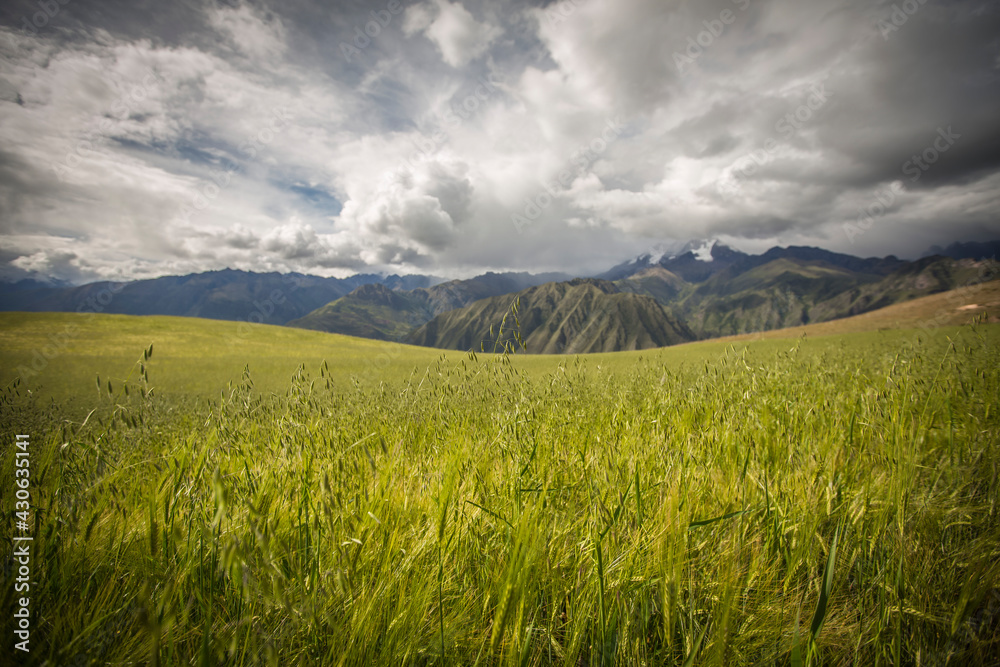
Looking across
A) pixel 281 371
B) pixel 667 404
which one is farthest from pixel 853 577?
pixel 281 371

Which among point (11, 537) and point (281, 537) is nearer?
point (11, 537)

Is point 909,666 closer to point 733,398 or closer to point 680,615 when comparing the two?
point 680,615

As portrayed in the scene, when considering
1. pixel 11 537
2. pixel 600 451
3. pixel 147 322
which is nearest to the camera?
pixel 11 537

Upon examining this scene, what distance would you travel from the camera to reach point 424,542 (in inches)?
76.8

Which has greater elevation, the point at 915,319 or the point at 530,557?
the point at 530,557

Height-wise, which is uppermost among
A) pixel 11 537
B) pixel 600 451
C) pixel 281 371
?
pixel 11 537

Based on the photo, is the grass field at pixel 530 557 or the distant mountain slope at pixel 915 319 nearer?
the grass field at pixel 530 557

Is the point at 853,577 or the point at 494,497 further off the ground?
the point at 494,497

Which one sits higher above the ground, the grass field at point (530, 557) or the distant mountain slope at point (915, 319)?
the grass field at point (530, 557)

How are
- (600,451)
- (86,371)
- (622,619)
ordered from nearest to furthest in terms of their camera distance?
1. (622,619)
2. (600,451)
3. (86,371)

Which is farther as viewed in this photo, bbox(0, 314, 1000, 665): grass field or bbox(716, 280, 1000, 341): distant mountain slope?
bbox(716, 280, 1000, 341): distant mountain slope

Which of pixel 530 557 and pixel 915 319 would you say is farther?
pixel 915 319

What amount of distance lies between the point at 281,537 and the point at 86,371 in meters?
23.7

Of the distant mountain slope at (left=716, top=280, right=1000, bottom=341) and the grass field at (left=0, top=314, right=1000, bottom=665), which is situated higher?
the grass field at (left=0, top=314, right=1000, bottom=665)
